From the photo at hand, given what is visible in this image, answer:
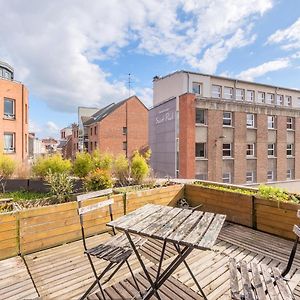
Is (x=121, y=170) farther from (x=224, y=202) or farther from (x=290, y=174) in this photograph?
(x=290, y=174)

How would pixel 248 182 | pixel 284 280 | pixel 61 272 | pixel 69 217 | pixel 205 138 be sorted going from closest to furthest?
pixel 284 280, pixel 61 272, pixel 69 217, pixel 205 138, pixel 248 182

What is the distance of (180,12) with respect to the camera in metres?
9.49

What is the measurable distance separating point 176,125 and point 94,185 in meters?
13.4

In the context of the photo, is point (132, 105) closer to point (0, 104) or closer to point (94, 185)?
point (0, 104)

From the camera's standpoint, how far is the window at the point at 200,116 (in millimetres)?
18972

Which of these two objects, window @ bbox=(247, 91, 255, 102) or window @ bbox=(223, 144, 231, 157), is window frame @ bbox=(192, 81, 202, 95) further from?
window @ bbox=(247, 91, 255, 102)

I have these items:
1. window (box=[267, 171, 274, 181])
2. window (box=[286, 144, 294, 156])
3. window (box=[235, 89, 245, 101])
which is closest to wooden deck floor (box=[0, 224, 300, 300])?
window (box=[267, 171, 274, 181])

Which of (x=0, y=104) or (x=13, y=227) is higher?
(x=0, y=104)

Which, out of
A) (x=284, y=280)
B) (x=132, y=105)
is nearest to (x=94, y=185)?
(x=284, y=280)

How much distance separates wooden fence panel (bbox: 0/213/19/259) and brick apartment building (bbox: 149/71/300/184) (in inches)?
541

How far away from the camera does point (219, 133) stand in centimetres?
1945

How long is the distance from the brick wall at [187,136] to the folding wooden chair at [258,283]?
1544 centimetres

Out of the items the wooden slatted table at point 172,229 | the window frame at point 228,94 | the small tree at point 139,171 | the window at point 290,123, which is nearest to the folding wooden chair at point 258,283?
the wooden slatted table at point 172,229

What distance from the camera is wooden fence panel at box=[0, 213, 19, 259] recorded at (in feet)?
13.5
